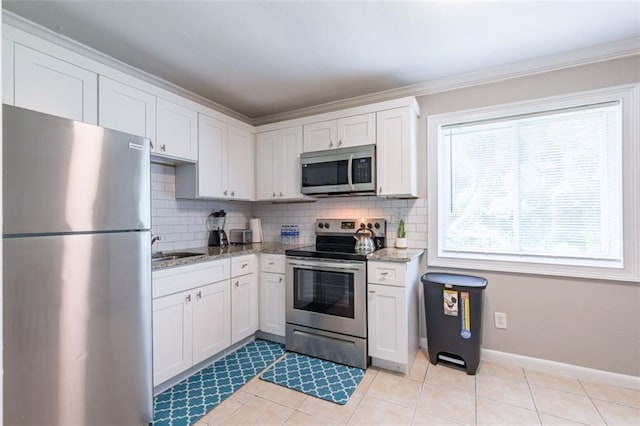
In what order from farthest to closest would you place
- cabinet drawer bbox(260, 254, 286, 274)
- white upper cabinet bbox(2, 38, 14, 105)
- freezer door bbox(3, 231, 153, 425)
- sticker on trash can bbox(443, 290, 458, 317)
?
cabinet drawer bbox(260, 254, 286, 274)
sticker on trash can bbox(443, 290, 458, 317)
white upper cabinet bbox(2, 38, 14, 105)
freezer door bbox(3, 231, 153, 425)

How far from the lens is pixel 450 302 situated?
99.8 inches

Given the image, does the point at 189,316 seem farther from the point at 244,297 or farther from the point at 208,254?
the point at 244,297

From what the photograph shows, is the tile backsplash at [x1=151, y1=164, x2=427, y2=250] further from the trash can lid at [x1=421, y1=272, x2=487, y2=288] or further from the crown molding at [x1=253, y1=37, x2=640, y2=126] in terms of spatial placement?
the crown molding at [x1=253, y1=37, x2=640, y2=126]

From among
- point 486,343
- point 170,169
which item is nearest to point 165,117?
point 170,169

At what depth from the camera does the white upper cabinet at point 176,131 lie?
2500 mm

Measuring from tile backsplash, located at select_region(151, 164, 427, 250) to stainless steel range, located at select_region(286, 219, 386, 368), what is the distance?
50 cm

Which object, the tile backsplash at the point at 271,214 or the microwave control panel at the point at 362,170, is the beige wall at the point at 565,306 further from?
the microwave control panel at the point at 362,170

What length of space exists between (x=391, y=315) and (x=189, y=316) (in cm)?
152

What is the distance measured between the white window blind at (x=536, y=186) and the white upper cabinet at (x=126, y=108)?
8.03 ft

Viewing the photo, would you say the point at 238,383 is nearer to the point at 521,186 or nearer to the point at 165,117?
the point at 165,117

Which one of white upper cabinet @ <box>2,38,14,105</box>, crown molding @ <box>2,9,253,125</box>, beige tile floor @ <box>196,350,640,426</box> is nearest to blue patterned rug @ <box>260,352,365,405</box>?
beige tile floor @ <box>196,350,640,426</box>

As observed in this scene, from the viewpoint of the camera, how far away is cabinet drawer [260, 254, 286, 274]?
2.97 meters

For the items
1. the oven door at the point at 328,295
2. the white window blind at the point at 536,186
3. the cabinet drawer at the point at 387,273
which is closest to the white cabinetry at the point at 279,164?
the oven door at the point at 328,295

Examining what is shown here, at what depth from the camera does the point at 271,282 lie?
3.03 meters
